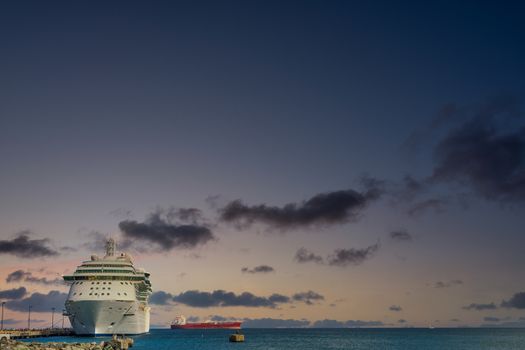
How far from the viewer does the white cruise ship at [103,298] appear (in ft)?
364

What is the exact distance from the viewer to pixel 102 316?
111m

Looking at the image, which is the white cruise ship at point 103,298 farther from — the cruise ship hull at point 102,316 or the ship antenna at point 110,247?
the ship antenna at point 110,247

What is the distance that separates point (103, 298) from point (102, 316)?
11.4 feet

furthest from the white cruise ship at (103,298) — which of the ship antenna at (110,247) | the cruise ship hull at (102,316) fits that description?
the ship antenna at (110,247)

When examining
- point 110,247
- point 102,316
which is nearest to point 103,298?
point 102,316

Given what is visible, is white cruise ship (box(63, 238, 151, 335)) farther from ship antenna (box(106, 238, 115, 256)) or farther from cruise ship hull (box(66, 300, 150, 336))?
ship antenna (box(106, 238, 115, 256))

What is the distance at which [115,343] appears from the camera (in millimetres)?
87250

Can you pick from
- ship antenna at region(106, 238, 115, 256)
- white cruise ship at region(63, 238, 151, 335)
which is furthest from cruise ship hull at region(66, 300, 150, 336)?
ship antenna at region(106, 238, 115, 256)

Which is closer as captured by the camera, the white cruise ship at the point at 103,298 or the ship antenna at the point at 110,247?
the white cruise ship at the point at 103,298

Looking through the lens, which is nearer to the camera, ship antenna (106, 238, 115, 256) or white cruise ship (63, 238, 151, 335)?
white cruise ship (63, 238, 151, 335)

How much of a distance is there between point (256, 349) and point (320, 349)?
A: 1715 centimetres

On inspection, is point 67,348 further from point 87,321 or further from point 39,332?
point 39,332

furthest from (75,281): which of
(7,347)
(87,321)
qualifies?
(7,347)

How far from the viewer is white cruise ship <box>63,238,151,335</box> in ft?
364
